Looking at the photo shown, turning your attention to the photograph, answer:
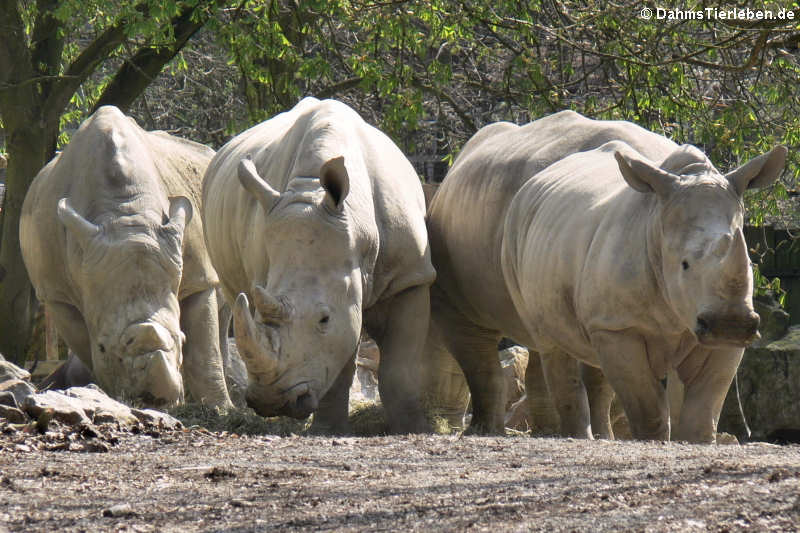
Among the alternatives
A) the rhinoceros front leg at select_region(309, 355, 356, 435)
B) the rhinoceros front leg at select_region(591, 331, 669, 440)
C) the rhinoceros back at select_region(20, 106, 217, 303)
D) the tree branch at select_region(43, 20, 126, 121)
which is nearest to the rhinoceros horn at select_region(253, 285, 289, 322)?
the rhinoceros front leg at select_region(309, 355, 356, 435)

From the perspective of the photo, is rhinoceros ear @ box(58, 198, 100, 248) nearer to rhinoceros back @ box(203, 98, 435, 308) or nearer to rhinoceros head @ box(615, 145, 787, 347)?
rhinoceros back @ box(203, 98, 435, 308)

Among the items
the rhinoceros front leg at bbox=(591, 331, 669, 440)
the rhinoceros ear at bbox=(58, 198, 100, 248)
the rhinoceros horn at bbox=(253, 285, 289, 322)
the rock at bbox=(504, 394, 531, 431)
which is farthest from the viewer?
the rock at bbox=(504, 394, 531, 431)

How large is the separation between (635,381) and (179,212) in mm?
3380

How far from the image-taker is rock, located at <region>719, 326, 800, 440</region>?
11.7m

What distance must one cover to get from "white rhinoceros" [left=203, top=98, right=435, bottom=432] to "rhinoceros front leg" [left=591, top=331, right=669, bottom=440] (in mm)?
1257

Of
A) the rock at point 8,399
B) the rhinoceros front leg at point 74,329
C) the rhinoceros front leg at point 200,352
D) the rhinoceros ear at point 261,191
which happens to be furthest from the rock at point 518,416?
the rock at point 8,399

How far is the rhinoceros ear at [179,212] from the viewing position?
904cm

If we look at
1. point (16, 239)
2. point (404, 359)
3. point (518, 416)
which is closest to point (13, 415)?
point (404, 359)

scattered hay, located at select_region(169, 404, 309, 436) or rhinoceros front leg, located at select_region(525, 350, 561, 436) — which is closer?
scattered hay, located at select_region(169, 404, 309, 436)

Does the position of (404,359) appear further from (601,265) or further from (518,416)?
(518,416)

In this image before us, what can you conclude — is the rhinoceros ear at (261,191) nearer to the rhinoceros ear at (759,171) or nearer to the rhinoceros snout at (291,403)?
the rhinoceros snout at (291,403)

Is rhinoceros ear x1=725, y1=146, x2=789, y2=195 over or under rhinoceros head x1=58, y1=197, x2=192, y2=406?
over

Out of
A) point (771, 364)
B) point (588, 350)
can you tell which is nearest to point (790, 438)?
point (771, 364)

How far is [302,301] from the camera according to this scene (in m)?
7.20
